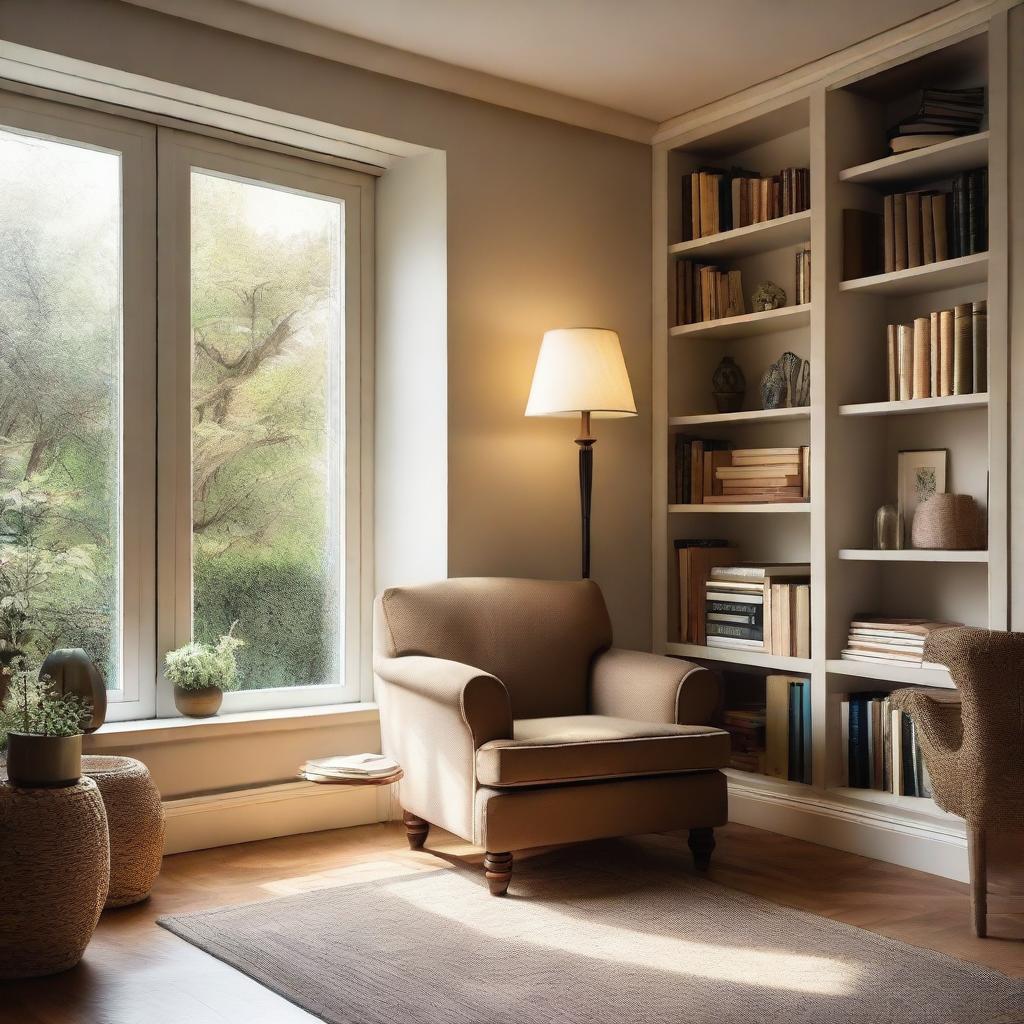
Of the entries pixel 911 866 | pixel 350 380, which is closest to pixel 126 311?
pixel 350 380

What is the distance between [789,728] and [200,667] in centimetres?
204

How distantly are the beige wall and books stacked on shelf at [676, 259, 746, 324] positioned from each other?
17 centimetres

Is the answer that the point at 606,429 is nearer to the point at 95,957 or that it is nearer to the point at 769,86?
the point at 769,86

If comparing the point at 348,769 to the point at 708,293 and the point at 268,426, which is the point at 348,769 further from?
the point at 708,293

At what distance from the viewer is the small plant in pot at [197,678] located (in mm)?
3730

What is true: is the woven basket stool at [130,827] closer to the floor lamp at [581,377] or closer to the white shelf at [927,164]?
the floor lamp at [581,377]

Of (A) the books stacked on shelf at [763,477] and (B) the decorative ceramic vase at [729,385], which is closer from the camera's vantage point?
(A) the books stacked on shelf at [763,477]

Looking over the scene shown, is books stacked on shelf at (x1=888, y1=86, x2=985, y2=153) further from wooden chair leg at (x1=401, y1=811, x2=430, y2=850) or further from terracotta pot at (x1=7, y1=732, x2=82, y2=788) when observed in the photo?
terracotta pot at (x1=7, y1=732, x2=82, y2=788)

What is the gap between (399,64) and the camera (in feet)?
12.8

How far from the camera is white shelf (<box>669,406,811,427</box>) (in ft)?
13.5

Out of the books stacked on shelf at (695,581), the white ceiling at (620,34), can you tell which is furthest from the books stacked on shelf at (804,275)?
the books stacked on shelf at (695,581)

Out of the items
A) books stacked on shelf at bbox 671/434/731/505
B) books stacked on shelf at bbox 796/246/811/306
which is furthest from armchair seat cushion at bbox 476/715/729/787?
books stacked on shelf at bbox 796/246/811/306

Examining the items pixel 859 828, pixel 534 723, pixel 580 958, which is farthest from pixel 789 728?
pixel 580 958

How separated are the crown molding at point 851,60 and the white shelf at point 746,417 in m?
1.13
